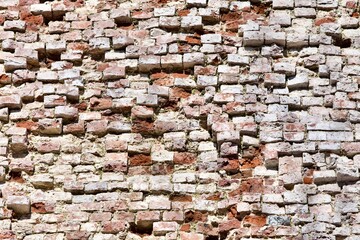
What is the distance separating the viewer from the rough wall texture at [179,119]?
5562 mm

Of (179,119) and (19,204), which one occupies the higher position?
(179,119)

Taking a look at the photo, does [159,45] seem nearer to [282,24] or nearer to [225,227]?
[282,24]

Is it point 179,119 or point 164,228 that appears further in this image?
point 179,119

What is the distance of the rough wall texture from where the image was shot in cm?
556

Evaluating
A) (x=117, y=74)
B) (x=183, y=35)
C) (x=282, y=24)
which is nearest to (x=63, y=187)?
(x=117, y=74)

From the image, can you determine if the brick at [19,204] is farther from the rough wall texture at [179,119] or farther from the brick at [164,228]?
the brick at [164,228]

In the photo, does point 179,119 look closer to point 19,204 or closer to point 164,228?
point 164,228

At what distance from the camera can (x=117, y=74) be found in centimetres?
602

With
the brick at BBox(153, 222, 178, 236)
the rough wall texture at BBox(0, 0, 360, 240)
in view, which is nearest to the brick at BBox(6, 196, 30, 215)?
the rough wall texture at BBox(0, 0, 360, 240)

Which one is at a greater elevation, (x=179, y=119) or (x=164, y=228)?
(x=179, y=119)

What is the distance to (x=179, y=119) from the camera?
5887mm

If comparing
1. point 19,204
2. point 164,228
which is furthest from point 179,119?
point 19,204

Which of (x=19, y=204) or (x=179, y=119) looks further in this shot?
(x=179, y=119)

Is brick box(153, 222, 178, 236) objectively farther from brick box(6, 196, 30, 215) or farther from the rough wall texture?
brick box(6, 196, 30, 215)
